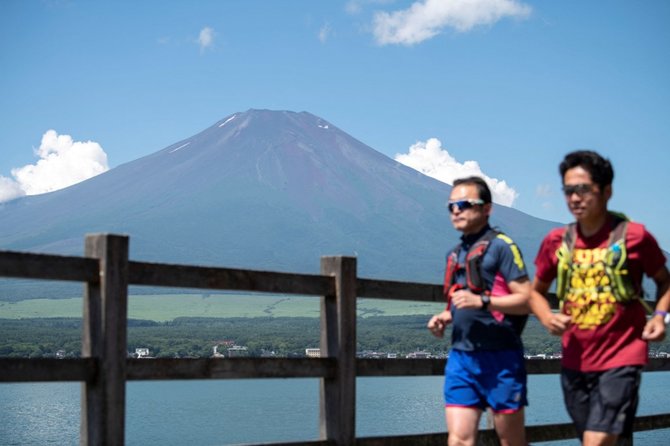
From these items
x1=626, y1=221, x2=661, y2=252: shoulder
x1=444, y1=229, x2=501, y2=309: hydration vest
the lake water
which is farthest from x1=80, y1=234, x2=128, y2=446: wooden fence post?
the lake water

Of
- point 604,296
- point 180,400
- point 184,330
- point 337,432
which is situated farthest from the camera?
point 184,330

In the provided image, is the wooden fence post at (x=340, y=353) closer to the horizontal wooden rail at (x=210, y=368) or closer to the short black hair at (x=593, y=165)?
the horizontal wooden rail at (x=210, y=368)

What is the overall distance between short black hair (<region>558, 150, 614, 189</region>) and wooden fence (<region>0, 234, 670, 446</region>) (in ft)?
6.00

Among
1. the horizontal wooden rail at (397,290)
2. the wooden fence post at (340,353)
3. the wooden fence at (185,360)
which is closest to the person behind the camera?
the wooden fence at (185,360)

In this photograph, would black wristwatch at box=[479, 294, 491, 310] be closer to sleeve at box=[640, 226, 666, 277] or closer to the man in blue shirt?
the man in blue shirt

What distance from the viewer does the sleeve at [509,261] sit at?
5426 millimetres

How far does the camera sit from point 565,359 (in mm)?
5000

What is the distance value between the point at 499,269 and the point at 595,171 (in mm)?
781

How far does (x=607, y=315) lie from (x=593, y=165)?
66cm

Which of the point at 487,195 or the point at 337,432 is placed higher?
the point at 487,195

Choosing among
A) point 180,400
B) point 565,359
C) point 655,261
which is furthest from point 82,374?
point 180,400

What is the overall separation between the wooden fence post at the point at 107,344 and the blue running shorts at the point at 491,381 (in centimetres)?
161

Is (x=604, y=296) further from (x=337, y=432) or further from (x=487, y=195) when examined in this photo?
(x=337, y=432)

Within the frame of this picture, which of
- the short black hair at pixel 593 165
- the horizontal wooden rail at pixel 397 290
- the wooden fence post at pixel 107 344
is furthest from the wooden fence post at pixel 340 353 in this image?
the short black hair at pixel 593 165
